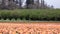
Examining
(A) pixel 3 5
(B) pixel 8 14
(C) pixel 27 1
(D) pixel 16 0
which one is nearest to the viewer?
(B) pixel 8 14

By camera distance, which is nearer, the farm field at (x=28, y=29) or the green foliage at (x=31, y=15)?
the farm field at (x=28, y=29)

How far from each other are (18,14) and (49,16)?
484 cm

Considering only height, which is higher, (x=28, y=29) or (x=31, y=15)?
(x=28, y=29)

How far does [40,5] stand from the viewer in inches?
2420

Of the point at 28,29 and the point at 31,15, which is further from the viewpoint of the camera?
the point at 31,15

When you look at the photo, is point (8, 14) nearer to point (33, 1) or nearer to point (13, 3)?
point (13, 3)

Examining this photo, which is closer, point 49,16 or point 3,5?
point 49,16

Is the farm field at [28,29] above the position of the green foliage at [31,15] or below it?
above

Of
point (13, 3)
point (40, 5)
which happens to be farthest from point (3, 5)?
point (40, 5)

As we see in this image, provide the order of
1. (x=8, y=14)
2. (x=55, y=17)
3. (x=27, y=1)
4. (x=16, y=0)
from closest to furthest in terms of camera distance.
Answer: (x=55, y=17)
(x=8, y=14)
(x=27, y=1)
(x=16, y=0)

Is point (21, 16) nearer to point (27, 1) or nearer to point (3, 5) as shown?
point (3, 5)

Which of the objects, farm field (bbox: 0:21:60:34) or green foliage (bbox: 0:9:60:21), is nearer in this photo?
farm field (bbox: 0:21:60:34)

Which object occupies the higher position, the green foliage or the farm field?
the farm field

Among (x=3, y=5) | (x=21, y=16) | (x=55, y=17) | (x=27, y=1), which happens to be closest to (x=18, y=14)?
(x=21, y=16)
